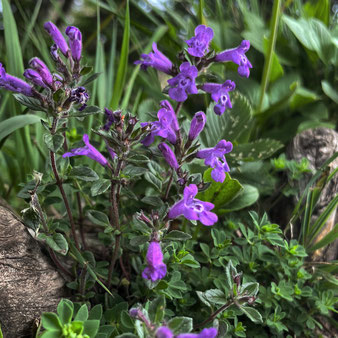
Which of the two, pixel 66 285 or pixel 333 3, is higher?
pixel 333 3

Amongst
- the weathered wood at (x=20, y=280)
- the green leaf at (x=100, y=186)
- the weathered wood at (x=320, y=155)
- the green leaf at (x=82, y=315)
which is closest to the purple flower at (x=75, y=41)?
the green leaf at (x=100, y=186)

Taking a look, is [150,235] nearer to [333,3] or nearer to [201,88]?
[201,88]

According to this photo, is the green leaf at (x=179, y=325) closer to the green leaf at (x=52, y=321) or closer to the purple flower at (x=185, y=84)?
the green leaf at (x=52, y=321)

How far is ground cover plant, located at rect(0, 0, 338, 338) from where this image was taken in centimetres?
97

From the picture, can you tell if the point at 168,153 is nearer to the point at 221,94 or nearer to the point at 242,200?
the point at 221,94

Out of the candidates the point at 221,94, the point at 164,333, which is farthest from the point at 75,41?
the point at 164,333

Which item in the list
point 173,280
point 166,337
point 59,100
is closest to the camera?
point 166,337

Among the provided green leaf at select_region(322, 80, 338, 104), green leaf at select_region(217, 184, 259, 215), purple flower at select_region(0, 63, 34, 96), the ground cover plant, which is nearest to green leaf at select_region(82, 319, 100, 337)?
the ground cover plant

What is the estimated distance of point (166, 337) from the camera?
71 centimetres

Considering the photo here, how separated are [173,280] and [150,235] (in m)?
0.21

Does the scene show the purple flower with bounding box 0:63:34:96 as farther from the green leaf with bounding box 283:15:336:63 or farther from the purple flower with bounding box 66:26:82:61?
the green leaf with bounding box 283:15:336:63

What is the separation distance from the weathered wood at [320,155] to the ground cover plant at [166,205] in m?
0.10

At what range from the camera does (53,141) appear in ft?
3.11

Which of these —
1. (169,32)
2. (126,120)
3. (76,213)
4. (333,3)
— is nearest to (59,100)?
(126,120)
